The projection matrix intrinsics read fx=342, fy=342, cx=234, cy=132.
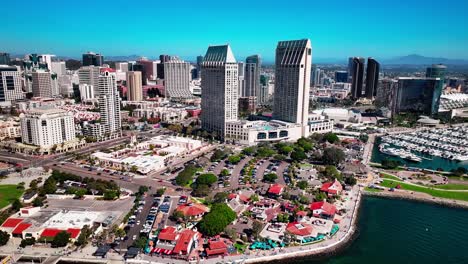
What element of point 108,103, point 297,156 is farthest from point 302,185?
point 108,103

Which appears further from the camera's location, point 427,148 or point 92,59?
point 92,59

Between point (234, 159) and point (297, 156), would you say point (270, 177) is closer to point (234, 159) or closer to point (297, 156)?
point (234, 159)

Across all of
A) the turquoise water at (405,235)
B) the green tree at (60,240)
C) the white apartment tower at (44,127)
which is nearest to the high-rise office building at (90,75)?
the white apartment tower at (44,127)

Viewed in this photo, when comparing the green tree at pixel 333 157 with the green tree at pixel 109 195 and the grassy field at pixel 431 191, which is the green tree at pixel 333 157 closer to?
the grassy field at pixel 431 191

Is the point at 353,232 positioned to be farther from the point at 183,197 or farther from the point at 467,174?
the point at 467,174

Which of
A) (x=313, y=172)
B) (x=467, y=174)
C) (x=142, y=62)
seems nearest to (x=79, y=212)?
(x=313, y=172)

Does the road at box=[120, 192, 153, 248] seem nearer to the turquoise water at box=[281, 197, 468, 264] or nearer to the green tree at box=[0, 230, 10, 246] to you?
the green tree at box=[0, 230, 10, 246]
